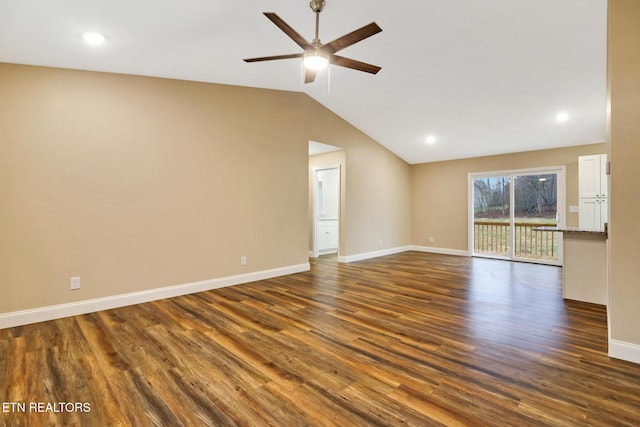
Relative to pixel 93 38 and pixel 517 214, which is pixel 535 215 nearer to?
pixel 517 214

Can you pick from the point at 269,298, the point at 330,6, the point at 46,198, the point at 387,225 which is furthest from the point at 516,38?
the point at 46,198

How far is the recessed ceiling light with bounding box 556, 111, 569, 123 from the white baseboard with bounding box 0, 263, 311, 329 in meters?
5.34

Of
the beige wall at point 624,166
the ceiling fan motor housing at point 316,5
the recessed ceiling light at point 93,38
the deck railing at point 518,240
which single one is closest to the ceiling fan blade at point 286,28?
the ceiling fan motor housing at point 316,5

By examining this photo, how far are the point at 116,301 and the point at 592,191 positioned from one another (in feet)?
24.3

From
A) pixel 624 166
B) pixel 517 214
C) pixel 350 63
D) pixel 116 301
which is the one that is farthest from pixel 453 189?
pixel 116 301

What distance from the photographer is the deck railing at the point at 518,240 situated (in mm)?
6359

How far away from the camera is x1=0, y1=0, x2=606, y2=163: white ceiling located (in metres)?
2.68

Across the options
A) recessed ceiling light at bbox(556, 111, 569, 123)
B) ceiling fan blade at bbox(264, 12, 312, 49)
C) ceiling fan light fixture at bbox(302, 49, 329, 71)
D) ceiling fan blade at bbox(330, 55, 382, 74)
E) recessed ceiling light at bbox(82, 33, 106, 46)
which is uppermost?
recessed ceiling light at bbox(82, 33, 106, 46)

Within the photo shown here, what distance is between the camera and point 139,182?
3.81 metres

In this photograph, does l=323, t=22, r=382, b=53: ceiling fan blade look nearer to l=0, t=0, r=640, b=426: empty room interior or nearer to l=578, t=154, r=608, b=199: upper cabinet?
l=0, t=0, r=640, b=426: empty room interior

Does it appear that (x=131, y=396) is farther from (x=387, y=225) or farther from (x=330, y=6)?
(x=387, y=225)

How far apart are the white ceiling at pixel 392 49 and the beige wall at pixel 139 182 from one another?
34cm

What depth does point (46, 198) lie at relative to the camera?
3.27 meters

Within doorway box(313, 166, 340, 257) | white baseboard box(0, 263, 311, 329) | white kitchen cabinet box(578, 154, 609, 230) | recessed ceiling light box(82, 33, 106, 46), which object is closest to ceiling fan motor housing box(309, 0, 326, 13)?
recessed ceiling light box(82, 33, 106, 46)
